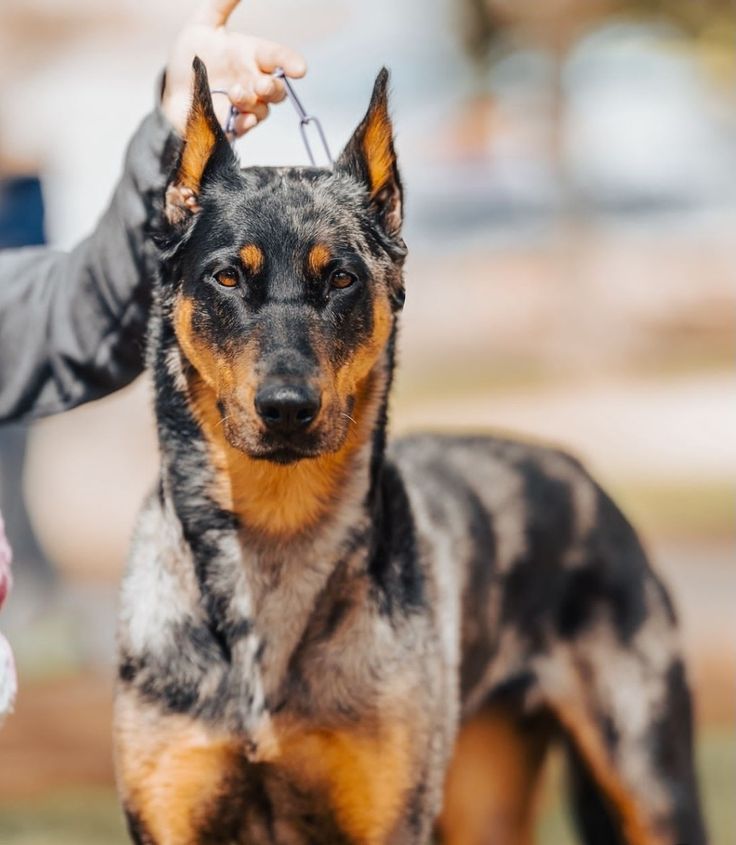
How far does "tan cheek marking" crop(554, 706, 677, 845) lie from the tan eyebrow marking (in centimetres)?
167

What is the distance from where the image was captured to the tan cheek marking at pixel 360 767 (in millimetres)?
3123

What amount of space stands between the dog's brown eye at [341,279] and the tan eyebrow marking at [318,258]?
36 mm

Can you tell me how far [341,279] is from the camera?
10.3ft

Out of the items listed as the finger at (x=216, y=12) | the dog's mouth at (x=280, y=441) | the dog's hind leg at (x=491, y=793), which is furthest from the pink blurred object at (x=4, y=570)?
the dog's hind leg at (x=491, y=793)

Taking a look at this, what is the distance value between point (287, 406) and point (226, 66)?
105cm

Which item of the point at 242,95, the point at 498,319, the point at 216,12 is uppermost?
the point at 216,12

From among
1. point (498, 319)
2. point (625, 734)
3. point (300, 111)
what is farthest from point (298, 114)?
point (498, 319)

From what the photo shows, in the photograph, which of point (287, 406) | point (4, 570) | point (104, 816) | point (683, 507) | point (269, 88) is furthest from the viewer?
point (683, 507)

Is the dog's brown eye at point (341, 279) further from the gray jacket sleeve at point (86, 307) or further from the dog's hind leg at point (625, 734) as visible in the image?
the dog's hind leg at point (625, 734)

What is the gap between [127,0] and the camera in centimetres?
1650

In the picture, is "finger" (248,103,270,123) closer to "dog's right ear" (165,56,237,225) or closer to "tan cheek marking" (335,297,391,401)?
"dog's right ear" (165,56,237,225)

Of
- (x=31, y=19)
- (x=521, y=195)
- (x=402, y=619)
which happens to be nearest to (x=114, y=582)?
(x=402, y=619)

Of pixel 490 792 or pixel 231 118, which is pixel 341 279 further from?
pixel 490 792

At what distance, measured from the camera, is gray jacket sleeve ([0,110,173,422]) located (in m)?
3.43
